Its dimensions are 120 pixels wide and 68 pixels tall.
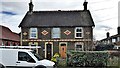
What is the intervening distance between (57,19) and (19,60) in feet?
69.6

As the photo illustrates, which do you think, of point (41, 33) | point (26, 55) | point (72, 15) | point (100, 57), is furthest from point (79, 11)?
point (26, 55)

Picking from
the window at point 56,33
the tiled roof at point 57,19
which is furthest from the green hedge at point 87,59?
the tiled roof at point 57,19

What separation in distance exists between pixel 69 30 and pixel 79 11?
395 cm

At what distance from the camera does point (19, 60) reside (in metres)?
17.2

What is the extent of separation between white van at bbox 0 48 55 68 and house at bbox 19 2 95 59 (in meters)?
18.7

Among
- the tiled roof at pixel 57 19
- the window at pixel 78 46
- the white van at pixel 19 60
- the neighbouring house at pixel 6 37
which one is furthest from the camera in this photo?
the neighbouring house at pixel 6 37

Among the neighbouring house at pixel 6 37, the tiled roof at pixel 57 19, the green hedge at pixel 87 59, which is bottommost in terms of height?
the green hedge at pixel 87 59

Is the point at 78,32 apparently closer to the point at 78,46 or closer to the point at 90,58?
the point at 78,46

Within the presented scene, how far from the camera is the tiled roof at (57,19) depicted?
36.9m

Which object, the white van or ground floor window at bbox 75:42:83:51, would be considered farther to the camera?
ground floor window at bbox 75:42:83:51

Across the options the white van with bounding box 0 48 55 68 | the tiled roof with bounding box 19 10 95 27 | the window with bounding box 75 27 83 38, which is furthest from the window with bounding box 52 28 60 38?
the white van with bounding box 0 48 55 68

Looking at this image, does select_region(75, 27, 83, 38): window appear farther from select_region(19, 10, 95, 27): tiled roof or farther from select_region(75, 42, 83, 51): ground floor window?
select_region(75, 42, 83, 51): ground floor window

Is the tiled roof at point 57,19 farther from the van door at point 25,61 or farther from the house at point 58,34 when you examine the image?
the van door at point 25,61

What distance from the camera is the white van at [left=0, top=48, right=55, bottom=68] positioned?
16.9 metres
